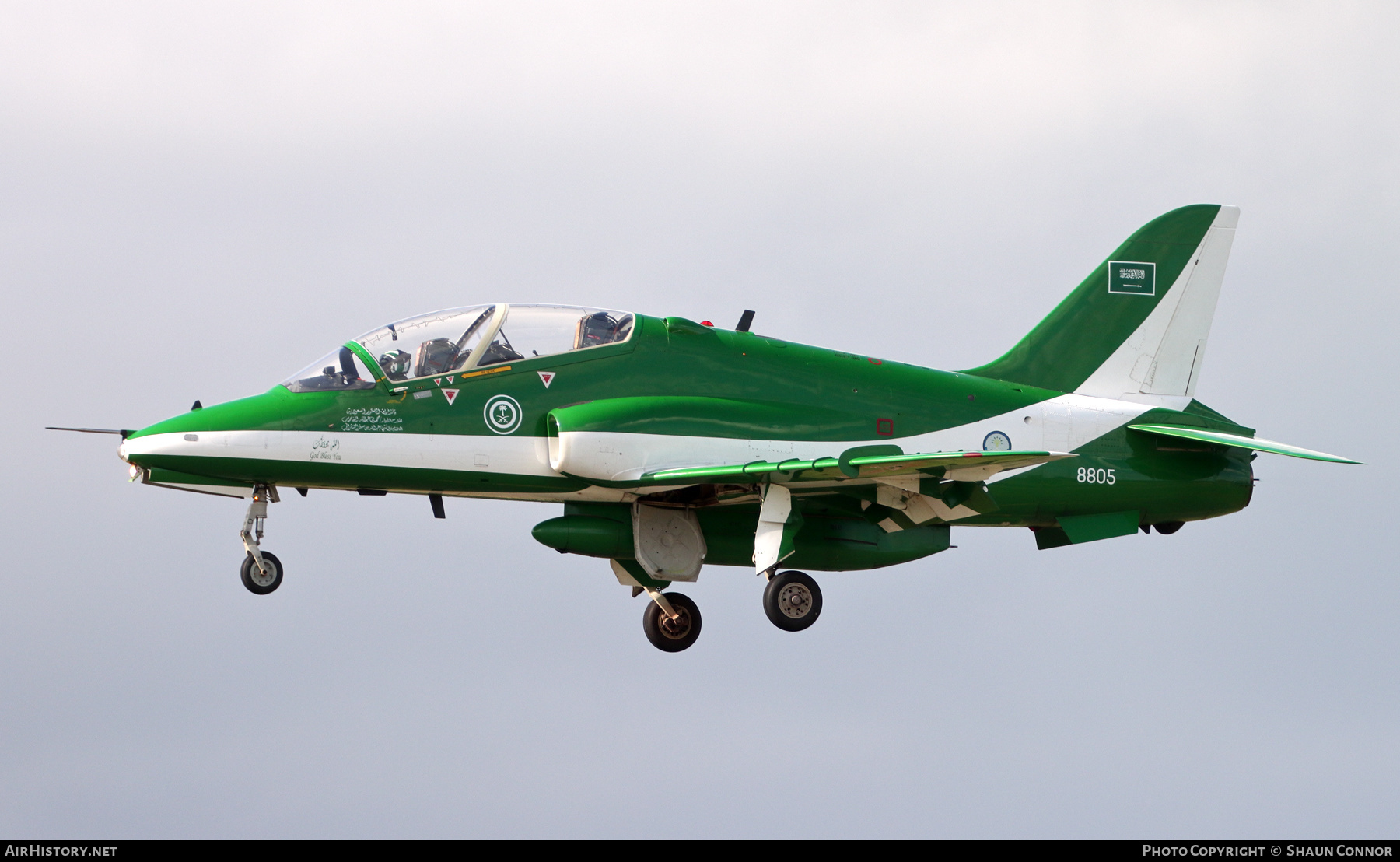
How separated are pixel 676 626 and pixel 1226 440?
7.74 meters

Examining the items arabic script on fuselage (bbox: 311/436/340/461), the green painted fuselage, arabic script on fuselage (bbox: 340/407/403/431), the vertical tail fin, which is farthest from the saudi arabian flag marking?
arabic script on fuselage (bbox: 311/436/340/461)

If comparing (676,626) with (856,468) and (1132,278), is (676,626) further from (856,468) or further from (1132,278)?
(1132,278)

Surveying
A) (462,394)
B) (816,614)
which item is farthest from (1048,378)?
(462,394)

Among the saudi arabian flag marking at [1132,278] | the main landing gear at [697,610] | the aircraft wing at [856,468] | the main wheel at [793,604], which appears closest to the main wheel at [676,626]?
the main landing gear at [697,610]

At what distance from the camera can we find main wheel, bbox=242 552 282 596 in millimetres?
18625

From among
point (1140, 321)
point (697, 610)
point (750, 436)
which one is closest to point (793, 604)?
point (697, 610)

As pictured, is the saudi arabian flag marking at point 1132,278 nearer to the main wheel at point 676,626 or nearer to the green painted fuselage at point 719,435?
the green painted fuselage at point 719,435

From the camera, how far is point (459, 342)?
19.2 metres

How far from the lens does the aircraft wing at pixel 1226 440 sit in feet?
67.1

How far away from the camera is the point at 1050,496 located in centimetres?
2119

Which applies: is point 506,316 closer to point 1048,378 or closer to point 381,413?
point 381,413

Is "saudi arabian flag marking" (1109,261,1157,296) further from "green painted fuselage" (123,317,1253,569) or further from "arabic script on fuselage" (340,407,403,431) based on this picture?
"arabic script on fuselage" (340,407,403,431)

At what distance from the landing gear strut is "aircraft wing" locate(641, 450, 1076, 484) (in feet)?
14.7

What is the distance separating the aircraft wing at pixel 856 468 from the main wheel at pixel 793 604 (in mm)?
1956
